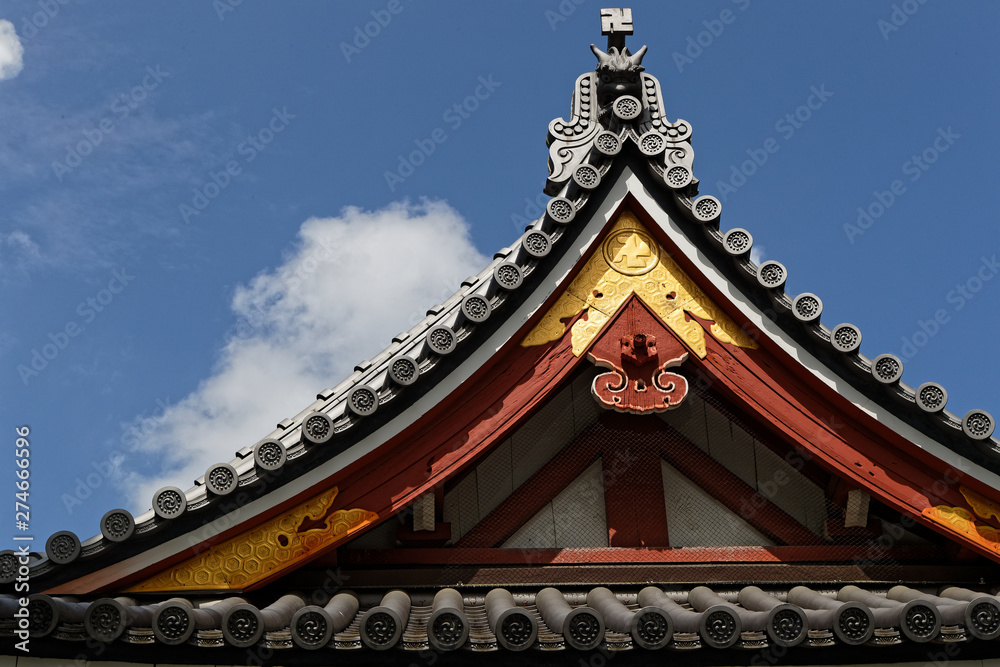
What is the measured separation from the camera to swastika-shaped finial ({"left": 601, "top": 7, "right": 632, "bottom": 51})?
7668 mm

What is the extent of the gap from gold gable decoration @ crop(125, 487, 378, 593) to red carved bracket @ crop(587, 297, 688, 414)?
188 centimetres

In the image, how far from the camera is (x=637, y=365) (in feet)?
22.3

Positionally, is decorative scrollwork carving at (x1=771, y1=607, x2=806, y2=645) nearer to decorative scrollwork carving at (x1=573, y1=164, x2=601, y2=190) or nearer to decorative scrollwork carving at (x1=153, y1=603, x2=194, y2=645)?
decorative scrollwork carving at (x1=153, y1=603, x2=194, y2=645)

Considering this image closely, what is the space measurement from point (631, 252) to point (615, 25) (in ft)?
6.52

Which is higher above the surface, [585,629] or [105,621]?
[105,621]

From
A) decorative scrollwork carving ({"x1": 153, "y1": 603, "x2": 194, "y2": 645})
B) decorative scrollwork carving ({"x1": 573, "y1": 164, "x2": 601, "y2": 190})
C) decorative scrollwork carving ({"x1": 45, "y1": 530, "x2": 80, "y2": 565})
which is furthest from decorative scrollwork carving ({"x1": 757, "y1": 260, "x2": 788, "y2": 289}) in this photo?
decorative scrollwork carving ({"x1": 45, "y1": 530, "x2": 80, "y2": 565})

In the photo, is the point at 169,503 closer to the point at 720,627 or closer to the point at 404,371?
the point at 404,371

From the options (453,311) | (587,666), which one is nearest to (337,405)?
(453,311)

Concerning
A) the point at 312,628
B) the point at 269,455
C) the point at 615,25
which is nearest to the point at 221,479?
the point at 269,455

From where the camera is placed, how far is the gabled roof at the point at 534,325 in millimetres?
5797

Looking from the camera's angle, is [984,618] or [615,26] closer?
[984,618]

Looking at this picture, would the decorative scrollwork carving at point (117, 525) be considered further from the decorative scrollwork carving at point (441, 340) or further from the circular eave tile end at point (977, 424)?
the circular eave tile end at point (977, 424)

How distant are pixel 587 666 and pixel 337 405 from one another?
12.1 ft

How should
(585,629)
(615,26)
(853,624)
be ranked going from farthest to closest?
1. (615,26)
2. (853,624)
3. (585,629)
